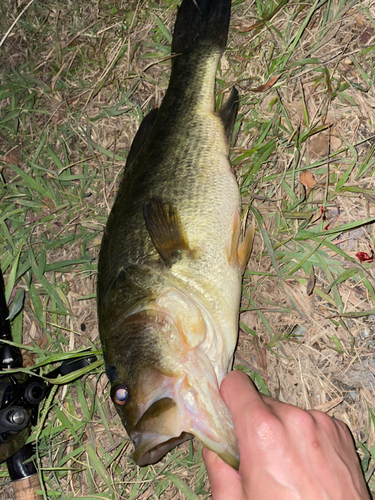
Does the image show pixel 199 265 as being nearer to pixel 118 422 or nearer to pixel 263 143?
pixel 263 143

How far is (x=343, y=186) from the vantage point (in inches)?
111

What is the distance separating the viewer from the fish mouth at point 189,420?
6.91 ft

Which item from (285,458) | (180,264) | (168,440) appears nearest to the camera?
(285,458)

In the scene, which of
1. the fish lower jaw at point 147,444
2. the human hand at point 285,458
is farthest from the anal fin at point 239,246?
the fish lower jaw at point 147,444

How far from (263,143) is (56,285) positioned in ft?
6.67

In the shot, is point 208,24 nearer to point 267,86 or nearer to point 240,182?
point 267,86

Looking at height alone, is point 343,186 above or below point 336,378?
above

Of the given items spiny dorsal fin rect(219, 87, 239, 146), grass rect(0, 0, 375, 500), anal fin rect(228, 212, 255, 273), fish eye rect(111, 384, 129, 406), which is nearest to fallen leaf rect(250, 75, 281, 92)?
grass rect(0, 0, 375, 500)

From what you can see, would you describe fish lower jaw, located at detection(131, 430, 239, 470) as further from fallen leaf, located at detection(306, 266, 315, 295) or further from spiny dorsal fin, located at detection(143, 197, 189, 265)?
fallen leaf, located at detection(306, 266, 315, 295)

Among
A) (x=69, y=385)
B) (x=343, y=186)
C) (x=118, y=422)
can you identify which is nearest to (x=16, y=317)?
(x=69, y=385)

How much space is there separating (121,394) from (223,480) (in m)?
A: 0.73

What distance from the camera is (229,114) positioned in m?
2.93

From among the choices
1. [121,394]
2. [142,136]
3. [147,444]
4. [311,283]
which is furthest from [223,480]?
[142,136]

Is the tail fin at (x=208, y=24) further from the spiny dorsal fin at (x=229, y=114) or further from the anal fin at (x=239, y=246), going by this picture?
the anal fin at (x=239, y=246)
